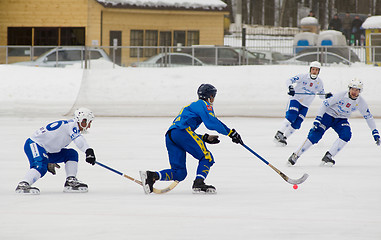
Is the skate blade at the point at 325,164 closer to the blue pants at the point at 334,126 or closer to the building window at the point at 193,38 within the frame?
the blue pants at the point at 334,126

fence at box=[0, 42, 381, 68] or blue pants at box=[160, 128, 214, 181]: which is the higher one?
fence at box=[0, 42, 381, 68]

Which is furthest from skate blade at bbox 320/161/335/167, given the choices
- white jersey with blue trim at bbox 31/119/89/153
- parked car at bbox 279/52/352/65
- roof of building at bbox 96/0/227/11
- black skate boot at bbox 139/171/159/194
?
roof of building at bbox 96/0/227/11

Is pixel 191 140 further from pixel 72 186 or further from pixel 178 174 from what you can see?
pixel 72 186

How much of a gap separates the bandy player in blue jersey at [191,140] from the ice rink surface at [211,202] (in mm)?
192

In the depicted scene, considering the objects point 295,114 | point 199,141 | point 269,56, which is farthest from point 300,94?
point 269,56

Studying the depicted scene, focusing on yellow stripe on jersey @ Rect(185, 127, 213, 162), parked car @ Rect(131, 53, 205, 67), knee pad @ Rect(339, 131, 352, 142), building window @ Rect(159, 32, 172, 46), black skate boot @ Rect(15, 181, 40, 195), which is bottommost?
black skate boot @ Rect(15, 181, 40, 195)

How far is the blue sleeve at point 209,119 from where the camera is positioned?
7.42 metres

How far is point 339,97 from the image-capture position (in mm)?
10102

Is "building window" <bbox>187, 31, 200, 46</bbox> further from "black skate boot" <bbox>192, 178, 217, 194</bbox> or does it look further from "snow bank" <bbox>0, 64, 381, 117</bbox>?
"black skate boot" <bbox>192, 178, 217, 194</bbox>

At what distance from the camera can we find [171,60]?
21.3 metres

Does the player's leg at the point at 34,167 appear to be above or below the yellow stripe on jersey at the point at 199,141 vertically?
below

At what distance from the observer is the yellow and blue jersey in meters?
7.42

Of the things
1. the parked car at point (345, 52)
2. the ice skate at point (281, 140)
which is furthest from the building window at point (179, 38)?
the ice skate at point (281, 140)

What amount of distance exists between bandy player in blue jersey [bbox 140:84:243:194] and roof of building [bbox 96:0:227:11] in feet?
73.7
